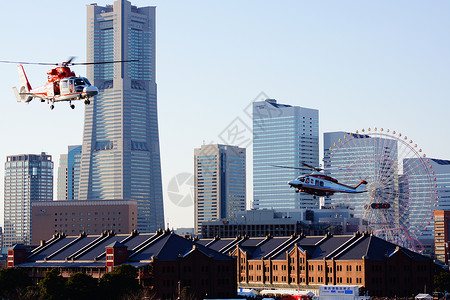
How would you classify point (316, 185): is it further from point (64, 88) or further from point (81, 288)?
point (64, 88)

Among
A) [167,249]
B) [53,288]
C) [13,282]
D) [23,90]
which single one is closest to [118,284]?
[53,288]

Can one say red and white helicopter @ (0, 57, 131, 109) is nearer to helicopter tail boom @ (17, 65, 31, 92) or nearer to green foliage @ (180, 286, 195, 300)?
helicopter tail boom @ (17, 65, 31, 92)

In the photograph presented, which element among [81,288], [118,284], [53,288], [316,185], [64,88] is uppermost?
[64,88]

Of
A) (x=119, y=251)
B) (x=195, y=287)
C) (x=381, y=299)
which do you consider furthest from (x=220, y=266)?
(x=381, y=299)

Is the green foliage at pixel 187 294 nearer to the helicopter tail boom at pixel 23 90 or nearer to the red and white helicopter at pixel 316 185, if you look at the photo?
the red and white helicopter at pixel 316 185

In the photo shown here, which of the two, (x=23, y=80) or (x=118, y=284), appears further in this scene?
(x=118, y=284)

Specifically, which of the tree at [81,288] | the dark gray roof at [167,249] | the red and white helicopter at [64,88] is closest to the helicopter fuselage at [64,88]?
the red and white helicopter at [64,88]

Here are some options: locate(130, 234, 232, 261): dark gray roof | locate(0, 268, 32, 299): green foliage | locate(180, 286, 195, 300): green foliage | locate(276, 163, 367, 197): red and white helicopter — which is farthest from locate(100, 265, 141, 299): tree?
locate(276, 163, 367, 197): red and white helicopter
